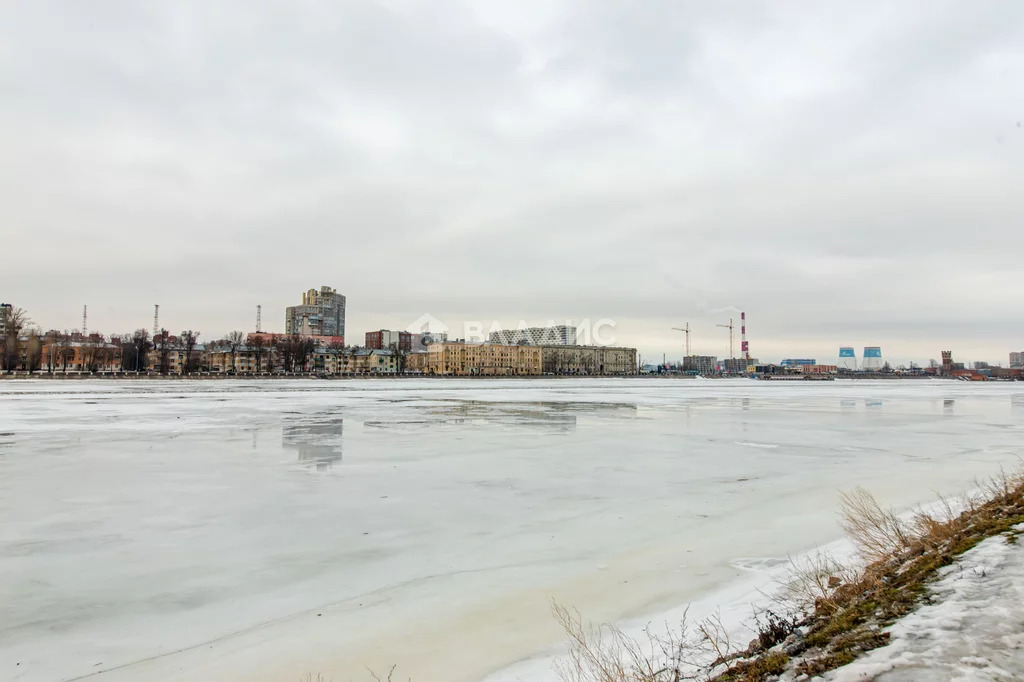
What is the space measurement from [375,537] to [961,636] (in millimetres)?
5238

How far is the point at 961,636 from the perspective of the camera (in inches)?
126

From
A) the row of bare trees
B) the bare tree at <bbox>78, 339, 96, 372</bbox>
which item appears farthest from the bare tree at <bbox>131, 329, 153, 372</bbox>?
the bare tree at <bbox>78, 339, 96, 372</bbox>

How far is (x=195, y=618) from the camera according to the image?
4625 mm

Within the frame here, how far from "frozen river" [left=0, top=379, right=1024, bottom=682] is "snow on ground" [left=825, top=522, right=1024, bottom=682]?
73.2 inches

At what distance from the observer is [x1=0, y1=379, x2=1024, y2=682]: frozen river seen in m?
4.22

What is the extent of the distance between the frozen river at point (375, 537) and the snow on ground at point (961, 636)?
1.86 metres

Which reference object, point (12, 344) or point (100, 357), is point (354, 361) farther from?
point (12, 344)

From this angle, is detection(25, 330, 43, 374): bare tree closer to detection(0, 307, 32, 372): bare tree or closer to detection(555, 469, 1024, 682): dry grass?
detection(0, 307, 32, 372): bare tree

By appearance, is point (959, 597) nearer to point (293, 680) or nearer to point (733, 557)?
point (733, 557)

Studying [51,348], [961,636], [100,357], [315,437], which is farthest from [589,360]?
[961,636]

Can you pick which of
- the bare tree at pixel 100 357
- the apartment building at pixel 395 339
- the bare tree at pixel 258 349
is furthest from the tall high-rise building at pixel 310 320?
the bare tree at pixel 100 357

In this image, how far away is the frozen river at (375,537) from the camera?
4.22 meters

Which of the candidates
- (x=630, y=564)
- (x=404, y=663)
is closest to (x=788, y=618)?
(x=630, y=564)

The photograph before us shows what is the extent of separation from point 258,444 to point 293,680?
11396mm
